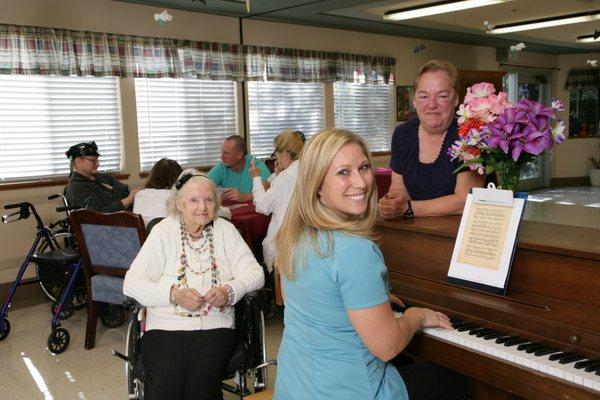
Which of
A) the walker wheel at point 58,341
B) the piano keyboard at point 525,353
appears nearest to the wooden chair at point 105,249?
the walker wheel at point 58,341

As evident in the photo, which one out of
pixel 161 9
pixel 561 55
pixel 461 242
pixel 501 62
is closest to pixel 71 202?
pixel 161 9

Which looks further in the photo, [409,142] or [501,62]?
[501,62]

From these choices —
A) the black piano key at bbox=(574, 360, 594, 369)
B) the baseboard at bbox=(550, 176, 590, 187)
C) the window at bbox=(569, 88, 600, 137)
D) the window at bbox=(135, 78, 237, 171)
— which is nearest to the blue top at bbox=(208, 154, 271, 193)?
the window at bbox=(135, 78, 237, 171)

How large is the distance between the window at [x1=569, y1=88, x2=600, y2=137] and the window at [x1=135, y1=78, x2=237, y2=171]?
25.6 ft

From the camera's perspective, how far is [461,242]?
1865 millimetres

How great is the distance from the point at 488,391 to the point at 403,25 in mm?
6148

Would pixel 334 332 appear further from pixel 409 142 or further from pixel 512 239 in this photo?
pixel 409 142

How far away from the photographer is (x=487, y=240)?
1784 mm

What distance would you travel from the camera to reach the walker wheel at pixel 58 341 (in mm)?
3596

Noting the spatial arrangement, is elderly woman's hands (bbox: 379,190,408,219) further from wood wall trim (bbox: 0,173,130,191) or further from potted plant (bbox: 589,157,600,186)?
potted plant (bbox: 589,157,600,186)

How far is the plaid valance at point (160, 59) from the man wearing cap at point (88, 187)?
992mm

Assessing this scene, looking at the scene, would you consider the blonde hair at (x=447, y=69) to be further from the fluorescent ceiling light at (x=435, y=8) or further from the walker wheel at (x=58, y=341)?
the fluorescent ceiling light at (x=435, y=8)

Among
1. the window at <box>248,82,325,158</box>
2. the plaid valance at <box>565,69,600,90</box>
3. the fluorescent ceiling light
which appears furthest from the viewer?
the plaid valance at <box>565,69,600,90</box>

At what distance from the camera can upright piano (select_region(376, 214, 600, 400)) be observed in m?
1.47
